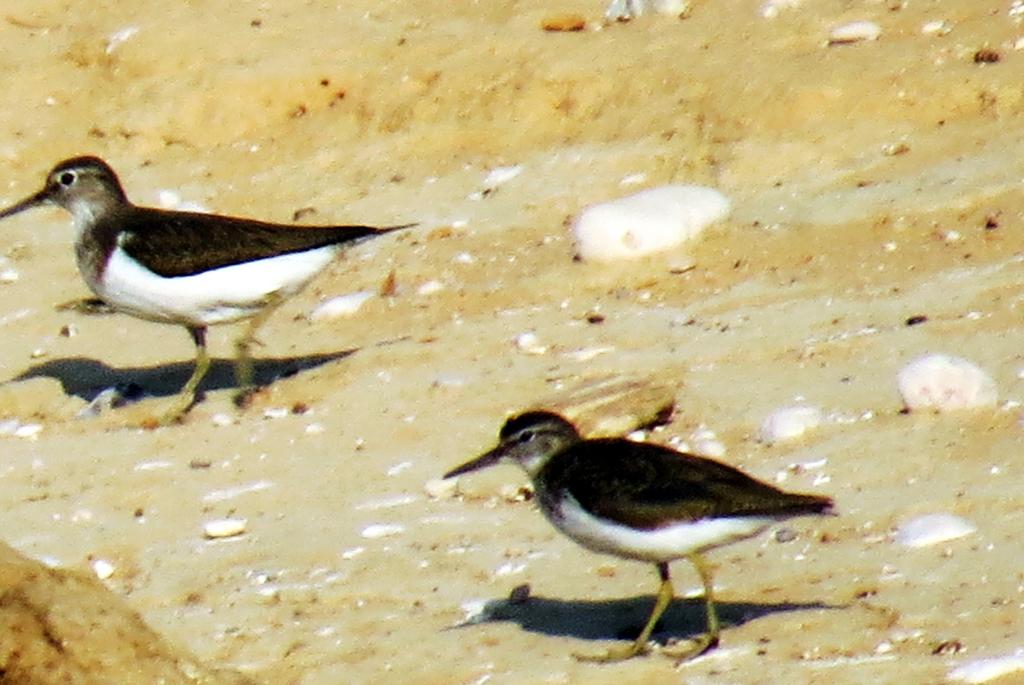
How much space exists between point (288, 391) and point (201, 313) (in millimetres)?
671

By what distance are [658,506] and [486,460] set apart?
1.09m

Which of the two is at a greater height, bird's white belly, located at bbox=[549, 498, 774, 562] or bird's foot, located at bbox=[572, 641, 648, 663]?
bird's white belly, located at bbox=[549, 498, 774, 562]

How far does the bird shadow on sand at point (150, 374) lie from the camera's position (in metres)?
10.4

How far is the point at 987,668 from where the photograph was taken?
20.8ft

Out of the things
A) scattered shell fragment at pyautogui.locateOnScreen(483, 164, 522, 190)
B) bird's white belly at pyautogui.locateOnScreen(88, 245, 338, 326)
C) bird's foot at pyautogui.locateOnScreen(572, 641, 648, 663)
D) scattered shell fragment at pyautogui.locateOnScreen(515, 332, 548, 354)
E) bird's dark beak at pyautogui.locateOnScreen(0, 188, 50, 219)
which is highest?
bird's dark beak at pyautogui.locateOnScreen(0, 188, 50, 219)

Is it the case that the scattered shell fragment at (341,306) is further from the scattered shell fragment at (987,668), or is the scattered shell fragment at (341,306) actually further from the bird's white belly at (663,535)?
the scattered shell fragment at (987,668)

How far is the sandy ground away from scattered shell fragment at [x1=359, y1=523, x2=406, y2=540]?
7 centimetres

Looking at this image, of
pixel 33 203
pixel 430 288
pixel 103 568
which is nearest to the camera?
pixel 103 568

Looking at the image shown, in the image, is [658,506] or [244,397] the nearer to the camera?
[658,506]

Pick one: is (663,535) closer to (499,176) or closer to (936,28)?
(499,176)

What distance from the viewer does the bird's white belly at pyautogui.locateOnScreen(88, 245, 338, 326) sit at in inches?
407

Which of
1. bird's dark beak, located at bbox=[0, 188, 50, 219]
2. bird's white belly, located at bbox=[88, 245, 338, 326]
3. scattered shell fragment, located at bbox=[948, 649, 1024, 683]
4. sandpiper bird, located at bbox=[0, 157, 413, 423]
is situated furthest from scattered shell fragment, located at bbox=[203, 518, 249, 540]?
bird's dark beak, located at bbox=[0, 188, 50, 219]

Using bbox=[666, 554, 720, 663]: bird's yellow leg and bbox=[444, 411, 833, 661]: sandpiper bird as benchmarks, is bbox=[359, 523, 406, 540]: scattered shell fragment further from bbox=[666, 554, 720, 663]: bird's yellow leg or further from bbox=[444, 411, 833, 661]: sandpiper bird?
bbox=[666, 554, 720, 663]: bird's yellow leg

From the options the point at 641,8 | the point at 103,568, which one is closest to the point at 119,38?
the point at 641,8
